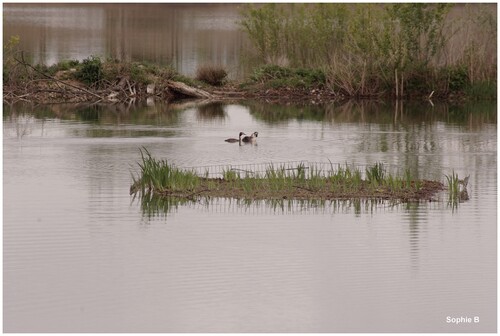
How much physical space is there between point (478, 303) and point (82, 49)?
1249 inches

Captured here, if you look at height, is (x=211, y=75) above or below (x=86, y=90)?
above

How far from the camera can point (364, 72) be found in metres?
29.9

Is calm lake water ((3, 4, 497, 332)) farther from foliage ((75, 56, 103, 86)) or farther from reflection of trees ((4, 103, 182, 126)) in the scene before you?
foliage ((75, 56, 103, 86))

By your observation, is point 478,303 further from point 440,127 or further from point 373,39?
point 373,39

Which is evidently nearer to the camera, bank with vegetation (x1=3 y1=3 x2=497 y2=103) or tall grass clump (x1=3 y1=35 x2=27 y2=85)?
tall grass clump (x1=3 y1=35 x2=27 y2=85)

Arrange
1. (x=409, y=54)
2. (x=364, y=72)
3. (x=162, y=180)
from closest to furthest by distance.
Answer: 1. (x=162, y=180)
2. (x=364, y=72)
3. (x=409, y=54)

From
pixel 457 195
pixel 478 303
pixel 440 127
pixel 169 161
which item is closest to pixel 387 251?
→ pixel 478 303

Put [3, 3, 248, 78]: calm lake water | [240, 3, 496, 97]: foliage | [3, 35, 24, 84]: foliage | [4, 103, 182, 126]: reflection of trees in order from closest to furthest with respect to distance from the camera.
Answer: [4, 103, 182, 126]: reflection of trees
[3, 35, 24, 84]: foliage
[240, 3, 496, 97]: foliage
[3, 3, 248, 78]: calm lake water

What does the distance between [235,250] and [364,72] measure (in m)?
18.5

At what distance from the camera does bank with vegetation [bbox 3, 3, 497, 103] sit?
29219 millimetres

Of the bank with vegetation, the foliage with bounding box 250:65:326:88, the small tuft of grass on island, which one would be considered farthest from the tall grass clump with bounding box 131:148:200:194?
the foliage with bounding box 250:65:326:88

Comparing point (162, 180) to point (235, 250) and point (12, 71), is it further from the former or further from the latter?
point (12, 71)

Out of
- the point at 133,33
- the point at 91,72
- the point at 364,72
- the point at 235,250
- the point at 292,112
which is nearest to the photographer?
the point at 235,250

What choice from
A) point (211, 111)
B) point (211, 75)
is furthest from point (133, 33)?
point (211, 111)
